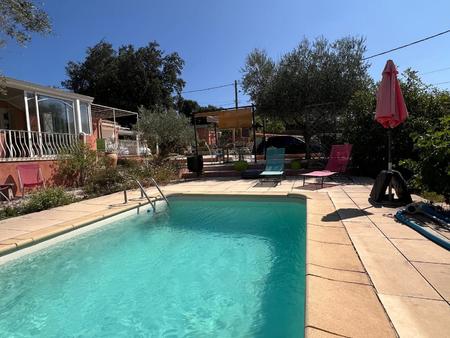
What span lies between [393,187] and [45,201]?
25.1ft

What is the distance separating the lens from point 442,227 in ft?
13.9

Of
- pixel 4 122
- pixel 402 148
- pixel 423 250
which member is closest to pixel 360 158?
pixel 402 148

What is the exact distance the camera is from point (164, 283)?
4.20 meters

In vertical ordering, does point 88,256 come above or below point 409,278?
below

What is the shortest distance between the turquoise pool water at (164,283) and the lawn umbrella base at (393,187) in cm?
149

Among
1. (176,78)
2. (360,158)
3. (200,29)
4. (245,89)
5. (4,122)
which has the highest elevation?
(176,78)

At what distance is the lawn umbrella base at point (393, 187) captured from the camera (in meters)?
5.79

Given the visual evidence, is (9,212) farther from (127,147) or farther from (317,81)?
(127,147)

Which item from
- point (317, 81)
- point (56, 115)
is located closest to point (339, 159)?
point (317, 81)

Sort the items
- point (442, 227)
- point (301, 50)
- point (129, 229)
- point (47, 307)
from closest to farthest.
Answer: point (47, 307)
point (442, 227)
point (129, 229)
point (301, 50)

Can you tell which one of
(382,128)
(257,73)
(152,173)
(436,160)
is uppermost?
(257,73)

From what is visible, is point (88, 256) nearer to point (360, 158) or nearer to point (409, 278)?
point (409, 278)

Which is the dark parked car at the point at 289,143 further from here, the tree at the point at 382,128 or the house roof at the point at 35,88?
the house roof at the point at 35,88

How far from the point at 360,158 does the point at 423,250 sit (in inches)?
298
